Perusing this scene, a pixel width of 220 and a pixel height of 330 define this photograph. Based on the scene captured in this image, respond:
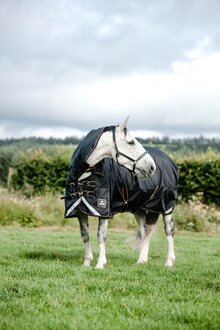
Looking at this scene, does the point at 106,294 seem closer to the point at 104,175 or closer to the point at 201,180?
the point at 104,175

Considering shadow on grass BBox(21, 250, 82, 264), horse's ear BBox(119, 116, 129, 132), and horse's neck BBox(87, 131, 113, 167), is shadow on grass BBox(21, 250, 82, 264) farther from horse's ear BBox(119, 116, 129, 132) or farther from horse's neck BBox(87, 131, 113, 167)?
horse's ear BBox(119, 116, 129, 132)

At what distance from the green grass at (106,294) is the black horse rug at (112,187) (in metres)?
0.90

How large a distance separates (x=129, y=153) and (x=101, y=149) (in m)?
0.42

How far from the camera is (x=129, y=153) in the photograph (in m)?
8.38

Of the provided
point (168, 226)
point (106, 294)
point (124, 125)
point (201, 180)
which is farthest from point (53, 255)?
point (201, 180)

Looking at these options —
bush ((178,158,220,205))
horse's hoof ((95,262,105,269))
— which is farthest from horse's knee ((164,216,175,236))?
bush ((178,158,220,205))

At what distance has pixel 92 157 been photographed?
27.3 ft

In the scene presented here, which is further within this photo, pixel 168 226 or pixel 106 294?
pixel 168 226

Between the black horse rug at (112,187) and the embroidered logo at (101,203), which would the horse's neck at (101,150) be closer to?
the black horse rug at (112,187)

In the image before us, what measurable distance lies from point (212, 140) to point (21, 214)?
1307 inches

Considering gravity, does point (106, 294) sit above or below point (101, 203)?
below

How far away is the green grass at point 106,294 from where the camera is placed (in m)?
4.78

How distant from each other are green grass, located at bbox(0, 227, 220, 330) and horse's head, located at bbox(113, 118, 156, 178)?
58.1 inches

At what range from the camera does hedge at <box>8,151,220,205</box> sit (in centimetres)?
2158
